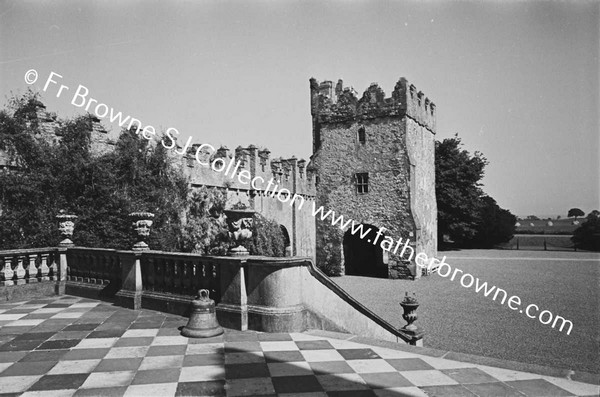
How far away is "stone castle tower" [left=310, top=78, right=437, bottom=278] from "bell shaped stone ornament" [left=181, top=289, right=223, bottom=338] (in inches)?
659

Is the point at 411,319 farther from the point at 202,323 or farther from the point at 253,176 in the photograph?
the point at 253,176

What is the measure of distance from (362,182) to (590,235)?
23728 millimetres

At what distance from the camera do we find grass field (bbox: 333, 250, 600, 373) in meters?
10.2

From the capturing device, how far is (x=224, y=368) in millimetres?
4766

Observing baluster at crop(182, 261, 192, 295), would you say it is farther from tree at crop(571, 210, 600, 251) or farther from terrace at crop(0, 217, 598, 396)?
tree at crop(571, 210, 600, 251)

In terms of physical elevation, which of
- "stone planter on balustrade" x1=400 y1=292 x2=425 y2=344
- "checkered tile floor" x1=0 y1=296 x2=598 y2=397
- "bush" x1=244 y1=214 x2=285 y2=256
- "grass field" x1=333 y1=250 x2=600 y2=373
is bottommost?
"grass field" x1=333 y1=250 x2=600 y2=373

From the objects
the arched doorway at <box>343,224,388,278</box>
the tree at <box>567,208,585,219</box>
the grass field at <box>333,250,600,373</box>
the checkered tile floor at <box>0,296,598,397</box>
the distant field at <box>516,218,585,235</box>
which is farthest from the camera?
the tree at <box>567,208,585,219</box>

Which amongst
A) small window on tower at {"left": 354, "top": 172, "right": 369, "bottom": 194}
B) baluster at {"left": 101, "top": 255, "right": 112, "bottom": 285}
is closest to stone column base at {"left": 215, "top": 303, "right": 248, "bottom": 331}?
baluster at {"left": 101, "top": 255, "right": 112, "bottom": 285}

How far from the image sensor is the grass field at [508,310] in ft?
33.4

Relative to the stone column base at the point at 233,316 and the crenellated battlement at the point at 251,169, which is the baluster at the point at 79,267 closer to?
the stone column base at the point at 233,316

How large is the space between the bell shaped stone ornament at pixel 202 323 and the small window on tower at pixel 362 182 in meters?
17.4

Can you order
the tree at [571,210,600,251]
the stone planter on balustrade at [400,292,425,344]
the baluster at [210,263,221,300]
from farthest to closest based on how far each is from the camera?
the tree at [571,210,600,251] → the stone planter on balustrade at [400,292,425,344] → the baluster at [210,263,221,300]

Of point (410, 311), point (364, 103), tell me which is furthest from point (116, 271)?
point (364, 103)

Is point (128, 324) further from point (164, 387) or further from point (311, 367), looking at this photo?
point (311, 367)
